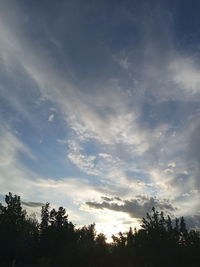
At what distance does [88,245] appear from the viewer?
39.6 meters

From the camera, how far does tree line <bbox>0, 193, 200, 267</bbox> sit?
1217 inches

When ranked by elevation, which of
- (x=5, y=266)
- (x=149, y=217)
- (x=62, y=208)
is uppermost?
(x=62, y=208)

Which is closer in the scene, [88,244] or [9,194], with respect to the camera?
[88,244]

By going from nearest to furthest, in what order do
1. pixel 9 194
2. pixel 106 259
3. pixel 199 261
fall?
pixel 199 261 → pixel 106 259 → pixel 9 194

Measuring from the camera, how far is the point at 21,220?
162 ft

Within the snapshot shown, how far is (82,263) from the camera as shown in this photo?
38.7 m

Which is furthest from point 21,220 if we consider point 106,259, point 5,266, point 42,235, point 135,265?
point 135,265

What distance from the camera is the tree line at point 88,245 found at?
3092 cm

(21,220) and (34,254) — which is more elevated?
(21,220)

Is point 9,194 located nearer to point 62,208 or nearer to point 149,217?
point 62,208

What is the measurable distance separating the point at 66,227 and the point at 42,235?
16.2 feet

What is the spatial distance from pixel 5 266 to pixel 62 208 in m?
15.6

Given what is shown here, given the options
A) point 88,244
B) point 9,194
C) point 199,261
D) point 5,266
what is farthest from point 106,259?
point 9,194

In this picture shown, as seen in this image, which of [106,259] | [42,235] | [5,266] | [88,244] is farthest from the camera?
[42,235]
